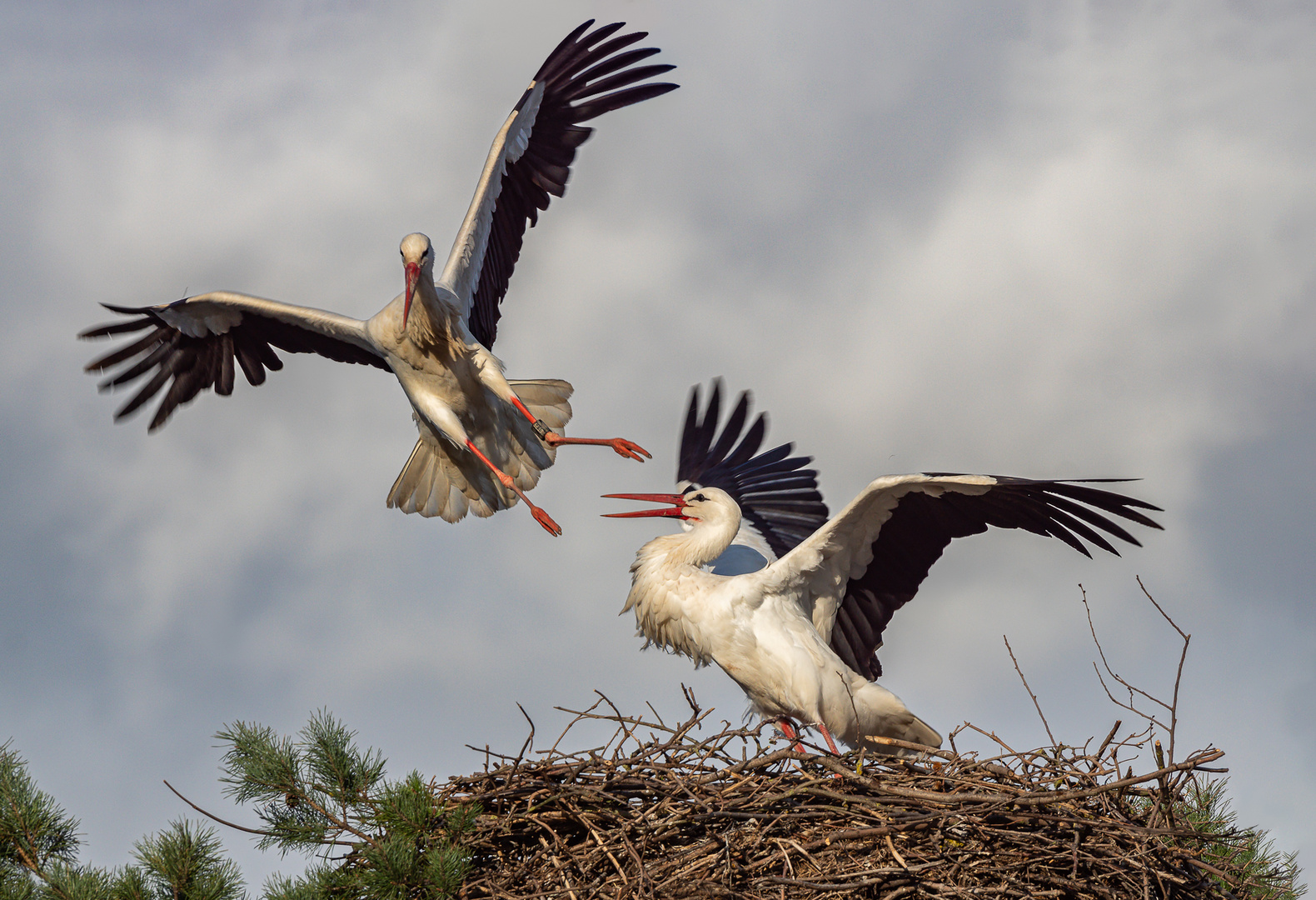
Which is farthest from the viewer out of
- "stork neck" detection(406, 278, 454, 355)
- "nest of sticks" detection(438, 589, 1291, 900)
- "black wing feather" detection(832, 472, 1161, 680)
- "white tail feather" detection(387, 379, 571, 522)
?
"white tail feather" detection(387, 379, 571, 522)

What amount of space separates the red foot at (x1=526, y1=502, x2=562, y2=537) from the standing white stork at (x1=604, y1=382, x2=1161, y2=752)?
13.1 inches

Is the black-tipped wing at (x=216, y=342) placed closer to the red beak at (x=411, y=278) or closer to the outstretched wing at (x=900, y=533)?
the red beak at (x=411, y=278)

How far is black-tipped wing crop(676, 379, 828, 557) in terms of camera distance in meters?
6.70

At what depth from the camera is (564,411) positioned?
6363 millimetres

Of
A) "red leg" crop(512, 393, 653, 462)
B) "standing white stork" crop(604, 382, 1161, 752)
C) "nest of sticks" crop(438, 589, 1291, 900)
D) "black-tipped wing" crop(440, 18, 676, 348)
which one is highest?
"black-tipped wing" crop(440, 18, 676, 348)

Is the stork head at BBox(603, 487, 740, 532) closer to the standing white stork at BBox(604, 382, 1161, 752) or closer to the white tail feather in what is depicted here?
→ the standing white stork at BBox(604, 382, 1161, 752)

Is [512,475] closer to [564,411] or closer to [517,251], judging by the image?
[564,411]

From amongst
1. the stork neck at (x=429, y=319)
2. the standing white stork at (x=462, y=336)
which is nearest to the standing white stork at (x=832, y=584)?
the standing white stork at (x=462, y=336)

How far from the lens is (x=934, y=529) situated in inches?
Answer: 211

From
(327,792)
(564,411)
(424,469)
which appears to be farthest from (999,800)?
(424,469)

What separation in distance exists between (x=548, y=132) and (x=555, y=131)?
0.04 metres

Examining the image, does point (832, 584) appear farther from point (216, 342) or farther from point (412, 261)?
point (216, 342)

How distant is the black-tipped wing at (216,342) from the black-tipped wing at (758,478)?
1760 mm

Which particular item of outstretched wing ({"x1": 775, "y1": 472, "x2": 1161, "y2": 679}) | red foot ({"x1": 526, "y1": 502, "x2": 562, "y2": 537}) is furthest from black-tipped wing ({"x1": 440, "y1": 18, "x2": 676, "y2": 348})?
outstretched wing ({"x1": 775, "y1": 472, "x2": 1161, "y2": 679})
